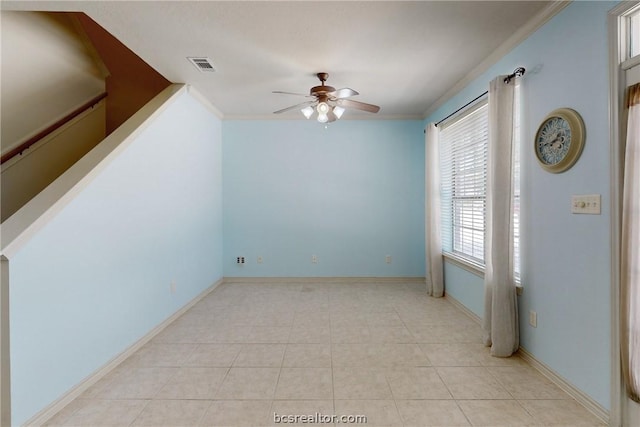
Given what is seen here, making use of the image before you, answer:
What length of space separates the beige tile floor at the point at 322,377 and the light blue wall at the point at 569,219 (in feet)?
0.98

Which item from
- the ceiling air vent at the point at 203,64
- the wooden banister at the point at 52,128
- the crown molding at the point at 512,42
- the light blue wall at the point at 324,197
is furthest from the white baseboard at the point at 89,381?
the crown molding at the point at 512,42

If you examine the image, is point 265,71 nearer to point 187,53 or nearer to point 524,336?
point 187,53

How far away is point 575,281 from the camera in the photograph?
1702 mm

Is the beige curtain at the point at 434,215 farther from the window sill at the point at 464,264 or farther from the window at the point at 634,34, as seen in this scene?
the window at the point at 634,34

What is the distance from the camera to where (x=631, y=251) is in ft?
4.46

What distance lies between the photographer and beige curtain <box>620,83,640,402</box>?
134 centimetres

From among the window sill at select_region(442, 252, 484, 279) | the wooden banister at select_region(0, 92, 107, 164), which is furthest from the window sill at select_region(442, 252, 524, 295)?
the wooden banister at select_region(0, 92, 107, 164)

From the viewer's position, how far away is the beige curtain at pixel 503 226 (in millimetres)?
2145

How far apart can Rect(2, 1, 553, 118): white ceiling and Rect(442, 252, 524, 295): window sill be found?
207cm

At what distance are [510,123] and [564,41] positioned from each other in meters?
0.58

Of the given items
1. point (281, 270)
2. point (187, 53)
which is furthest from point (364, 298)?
point (187, 53)

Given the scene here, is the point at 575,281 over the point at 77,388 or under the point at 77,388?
over

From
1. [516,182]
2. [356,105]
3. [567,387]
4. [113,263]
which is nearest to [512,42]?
[516,182]

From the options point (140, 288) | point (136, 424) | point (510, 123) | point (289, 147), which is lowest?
point (136, 424)
